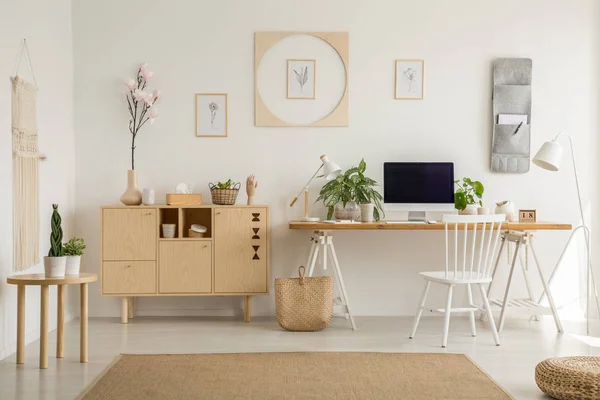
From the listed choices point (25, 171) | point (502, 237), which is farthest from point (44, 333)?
point (502, 237)

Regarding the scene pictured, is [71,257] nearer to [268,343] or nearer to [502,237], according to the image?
[268,343]

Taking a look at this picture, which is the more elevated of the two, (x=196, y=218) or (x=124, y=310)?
(x=196, y=218)

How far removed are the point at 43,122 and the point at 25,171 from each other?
1.73 feet

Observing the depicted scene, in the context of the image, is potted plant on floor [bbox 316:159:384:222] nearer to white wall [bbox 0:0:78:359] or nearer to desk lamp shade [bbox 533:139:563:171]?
desk lamp shade [bbox 533:139:563:171]

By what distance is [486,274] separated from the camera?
15.4 feet

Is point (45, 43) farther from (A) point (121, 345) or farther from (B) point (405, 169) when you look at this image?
(B) point (405, 169)

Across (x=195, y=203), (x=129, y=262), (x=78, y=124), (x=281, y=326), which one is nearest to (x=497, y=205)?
(x=281, y=326)

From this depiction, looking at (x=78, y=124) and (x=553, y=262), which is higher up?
(x=78, y=124)

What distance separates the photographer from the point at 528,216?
17.5 ft

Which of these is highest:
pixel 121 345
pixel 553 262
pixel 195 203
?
pixel 195 203

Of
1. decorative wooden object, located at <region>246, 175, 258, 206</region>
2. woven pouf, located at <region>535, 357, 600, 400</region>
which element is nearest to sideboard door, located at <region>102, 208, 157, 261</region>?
decorative wooden object, located at <region>246, 175, 258, 206</region>

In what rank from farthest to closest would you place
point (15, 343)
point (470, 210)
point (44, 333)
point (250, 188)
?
point (250, 188) < point (470, 210) < point (15, 343) < point (44, 333)

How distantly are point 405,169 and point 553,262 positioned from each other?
137 cm

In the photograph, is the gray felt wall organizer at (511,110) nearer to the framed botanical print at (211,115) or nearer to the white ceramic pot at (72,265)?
the framed botanical print at (211,115)
